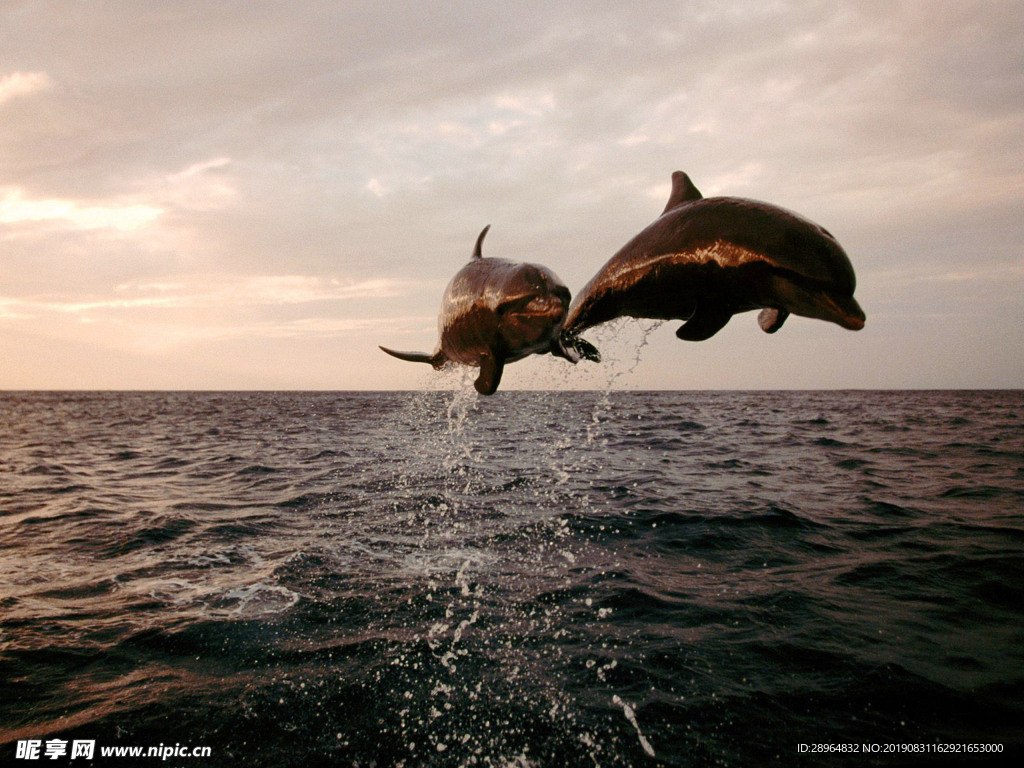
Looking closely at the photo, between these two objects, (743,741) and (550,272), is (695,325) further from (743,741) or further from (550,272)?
(743,741)

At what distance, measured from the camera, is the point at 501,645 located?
23.3ft

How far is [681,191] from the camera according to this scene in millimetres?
4113

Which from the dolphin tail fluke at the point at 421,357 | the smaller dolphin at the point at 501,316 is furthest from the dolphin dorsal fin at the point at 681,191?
the dolphin tail fluke at the point at 421,357

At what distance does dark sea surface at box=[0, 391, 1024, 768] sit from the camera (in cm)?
555

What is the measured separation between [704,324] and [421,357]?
10.1ft

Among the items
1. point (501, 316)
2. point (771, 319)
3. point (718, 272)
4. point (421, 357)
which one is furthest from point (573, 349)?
point (421, 357)

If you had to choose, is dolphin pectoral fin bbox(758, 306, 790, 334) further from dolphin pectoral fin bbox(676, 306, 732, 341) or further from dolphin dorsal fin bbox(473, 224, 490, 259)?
dolphin dorsal fin bbox(473, 224, 490, 259)

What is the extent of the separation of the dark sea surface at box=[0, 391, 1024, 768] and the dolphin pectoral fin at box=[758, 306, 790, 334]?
13.1ft

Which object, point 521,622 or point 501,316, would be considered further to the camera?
point 521,622

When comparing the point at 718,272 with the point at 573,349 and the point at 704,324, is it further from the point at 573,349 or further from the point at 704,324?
the point at 573,349

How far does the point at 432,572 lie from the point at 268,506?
7102mm

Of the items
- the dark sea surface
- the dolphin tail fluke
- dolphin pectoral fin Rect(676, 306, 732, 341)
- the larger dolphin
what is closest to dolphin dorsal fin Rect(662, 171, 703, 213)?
the larger dolphin

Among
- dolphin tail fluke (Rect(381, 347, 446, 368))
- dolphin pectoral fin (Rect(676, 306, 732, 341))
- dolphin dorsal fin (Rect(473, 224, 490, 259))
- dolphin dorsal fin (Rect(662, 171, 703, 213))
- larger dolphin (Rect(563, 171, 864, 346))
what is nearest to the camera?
larger dolphin (Rect(563, 171, 864, 346))

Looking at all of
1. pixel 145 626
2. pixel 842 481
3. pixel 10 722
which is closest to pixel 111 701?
pixel 10 722
